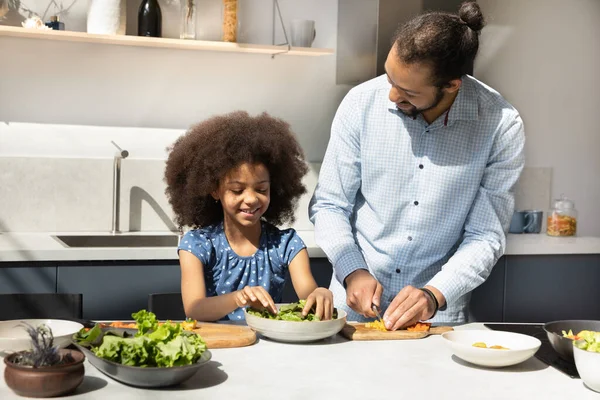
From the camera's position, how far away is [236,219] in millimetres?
2432

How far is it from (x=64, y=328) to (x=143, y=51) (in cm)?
237

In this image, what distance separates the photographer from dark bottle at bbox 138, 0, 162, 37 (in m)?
3.77

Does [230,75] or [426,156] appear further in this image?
[230,75]

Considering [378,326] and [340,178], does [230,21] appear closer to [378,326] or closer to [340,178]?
[340,178]

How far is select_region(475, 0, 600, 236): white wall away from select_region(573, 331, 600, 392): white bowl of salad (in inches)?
116

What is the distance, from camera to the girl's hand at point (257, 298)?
196 cm

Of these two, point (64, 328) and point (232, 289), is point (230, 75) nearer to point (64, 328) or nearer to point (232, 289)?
point (232, 289)

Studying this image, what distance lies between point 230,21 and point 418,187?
1779 millimetres

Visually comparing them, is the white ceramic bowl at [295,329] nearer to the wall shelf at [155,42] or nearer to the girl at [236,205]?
the girl at [236,205]

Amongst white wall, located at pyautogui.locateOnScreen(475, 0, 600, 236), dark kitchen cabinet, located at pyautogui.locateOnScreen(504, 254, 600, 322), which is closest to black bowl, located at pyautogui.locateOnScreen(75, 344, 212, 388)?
dark kitchen cabinet, located at pyautogui.locateOnScreen(504, 254, 600, 322)

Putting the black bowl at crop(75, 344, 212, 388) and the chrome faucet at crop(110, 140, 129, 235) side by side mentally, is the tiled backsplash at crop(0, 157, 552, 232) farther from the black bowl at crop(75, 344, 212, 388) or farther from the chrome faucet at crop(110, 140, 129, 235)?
the black bowl at crop(75, 344, 212, 388)

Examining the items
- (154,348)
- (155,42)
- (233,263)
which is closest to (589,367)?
(154,348)

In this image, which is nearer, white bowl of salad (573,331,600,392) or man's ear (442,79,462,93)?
white bowl of salad (573,331,600,392)

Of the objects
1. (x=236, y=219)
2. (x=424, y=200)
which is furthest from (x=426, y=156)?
(x=236, y=219)
